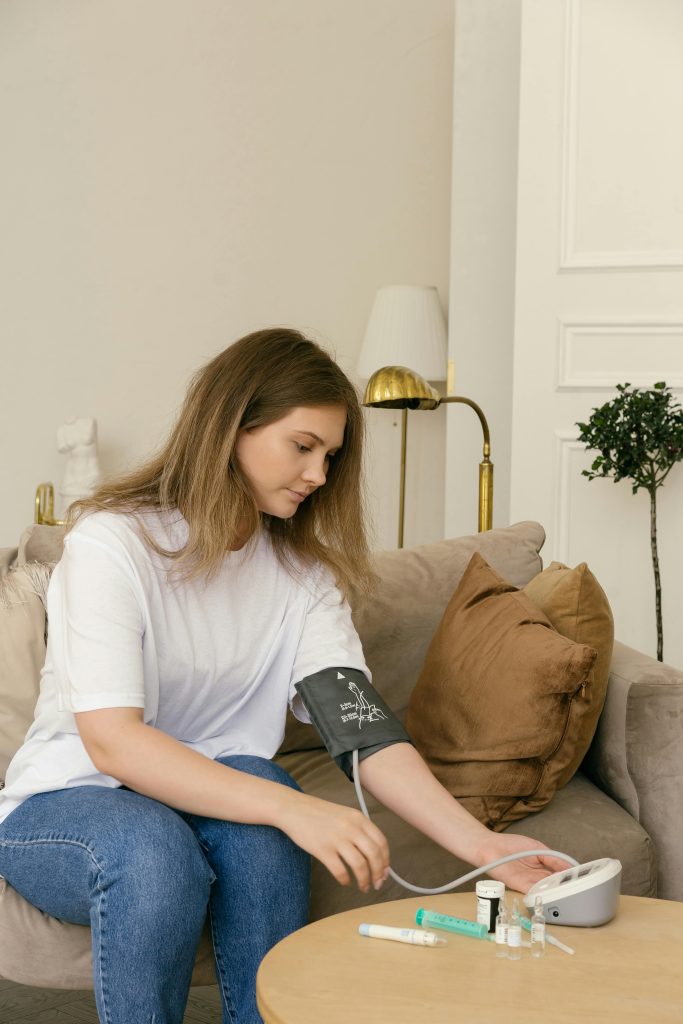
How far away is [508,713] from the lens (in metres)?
1.60

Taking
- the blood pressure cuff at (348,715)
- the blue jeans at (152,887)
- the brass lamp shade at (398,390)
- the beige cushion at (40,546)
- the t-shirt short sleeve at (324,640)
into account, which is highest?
the brass lamp shade at (398,390)

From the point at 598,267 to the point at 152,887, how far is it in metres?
2.46

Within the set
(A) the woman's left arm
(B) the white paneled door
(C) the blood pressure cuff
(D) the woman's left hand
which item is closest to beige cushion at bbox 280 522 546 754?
(C) the blood pressure cuff

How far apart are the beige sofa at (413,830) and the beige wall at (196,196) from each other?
→ 1902 millimetres

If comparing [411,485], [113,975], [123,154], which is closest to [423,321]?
[411,485]

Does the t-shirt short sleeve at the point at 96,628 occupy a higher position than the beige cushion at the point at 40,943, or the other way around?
the t-shirt short sleeve at the point at 96,628

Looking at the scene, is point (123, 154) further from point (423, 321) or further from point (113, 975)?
point (113, 975)

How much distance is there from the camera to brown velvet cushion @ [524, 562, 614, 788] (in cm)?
166

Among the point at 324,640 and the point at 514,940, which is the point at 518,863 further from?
the point at 324,640

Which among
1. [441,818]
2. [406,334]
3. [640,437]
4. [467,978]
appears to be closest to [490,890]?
[467,978]

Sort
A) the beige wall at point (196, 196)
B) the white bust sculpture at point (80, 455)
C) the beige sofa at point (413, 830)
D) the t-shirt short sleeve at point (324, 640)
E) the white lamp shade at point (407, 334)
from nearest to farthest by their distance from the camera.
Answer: the beige sofa at point (413, 830)
the t-shirt short sleeve at point (324, 640)
the white lamp shade at point (407, 334)
the white bust sculpture at point (80, 455)
the beige wall at point (196, 196)

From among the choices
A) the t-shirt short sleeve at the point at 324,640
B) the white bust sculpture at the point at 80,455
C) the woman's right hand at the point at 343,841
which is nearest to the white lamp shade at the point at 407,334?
the white bust sculpture at the point at 80,455

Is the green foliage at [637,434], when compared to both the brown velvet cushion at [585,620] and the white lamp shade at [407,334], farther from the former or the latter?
the brown velvet cushion at [585,620]

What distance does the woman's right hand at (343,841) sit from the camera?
1.13 metres
